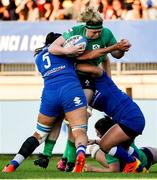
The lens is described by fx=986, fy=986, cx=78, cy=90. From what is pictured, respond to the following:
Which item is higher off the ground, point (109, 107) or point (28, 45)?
point (109, 107)

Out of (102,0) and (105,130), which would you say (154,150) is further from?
(102,0)

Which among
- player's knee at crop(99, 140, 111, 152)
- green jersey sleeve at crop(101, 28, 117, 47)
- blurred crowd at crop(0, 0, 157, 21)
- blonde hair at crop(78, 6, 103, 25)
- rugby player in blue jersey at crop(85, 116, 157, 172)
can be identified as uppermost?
blonde hair at crop(78, 6, 103, 25)

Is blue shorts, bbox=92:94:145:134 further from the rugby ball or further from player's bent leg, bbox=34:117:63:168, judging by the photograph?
the rugby ball

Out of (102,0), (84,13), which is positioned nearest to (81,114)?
(84,13)

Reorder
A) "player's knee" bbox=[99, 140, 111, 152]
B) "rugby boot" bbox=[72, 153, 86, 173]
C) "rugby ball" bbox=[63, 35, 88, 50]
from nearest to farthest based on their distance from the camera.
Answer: "rugby boot" bbox=[72, 153, 86, 173] → "rugby ball" bbox=[63, 35, 88, 50] → "player's knee" bbox=[99, 140, 111, 152]

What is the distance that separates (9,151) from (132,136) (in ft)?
25.6

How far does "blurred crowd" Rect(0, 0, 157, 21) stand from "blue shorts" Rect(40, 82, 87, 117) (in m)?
10.8

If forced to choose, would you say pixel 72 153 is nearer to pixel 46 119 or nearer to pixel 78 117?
pixel 46 119

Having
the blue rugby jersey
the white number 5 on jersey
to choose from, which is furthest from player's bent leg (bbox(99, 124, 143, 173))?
the white number 5 on jersey

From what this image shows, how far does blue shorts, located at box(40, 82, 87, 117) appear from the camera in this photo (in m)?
12.4

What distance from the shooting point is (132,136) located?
12875 millimetres

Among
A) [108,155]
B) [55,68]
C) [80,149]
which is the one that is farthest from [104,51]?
[108,155]

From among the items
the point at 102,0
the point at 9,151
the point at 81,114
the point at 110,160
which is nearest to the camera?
the point at 81,114

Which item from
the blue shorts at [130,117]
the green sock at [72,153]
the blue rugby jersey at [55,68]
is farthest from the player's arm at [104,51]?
the green sock at [72,153]
